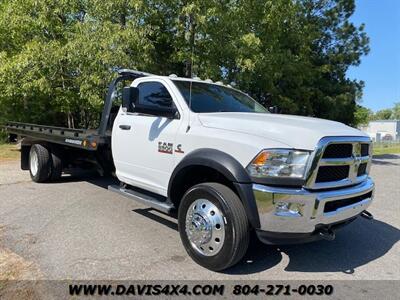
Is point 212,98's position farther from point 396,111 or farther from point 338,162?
point 396,111

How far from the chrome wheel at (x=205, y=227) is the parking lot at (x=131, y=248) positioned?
24 cm

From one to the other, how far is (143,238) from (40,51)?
9202mm

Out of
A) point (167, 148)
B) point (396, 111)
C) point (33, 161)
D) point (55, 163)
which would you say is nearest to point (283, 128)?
point (167, 148)

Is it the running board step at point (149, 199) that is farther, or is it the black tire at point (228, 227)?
the running board step at point (149, 199)

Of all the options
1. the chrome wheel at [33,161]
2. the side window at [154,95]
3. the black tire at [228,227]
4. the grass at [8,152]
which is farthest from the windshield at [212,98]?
the grass at [8,152]

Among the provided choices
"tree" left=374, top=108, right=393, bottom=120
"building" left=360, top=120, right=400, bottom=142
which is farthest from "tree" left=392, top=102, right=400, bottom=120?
"building" left=360, top=120, right=400, bottom=142

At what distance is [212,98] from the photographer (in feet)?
18.3

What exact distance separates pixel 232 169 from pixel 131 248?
166cm

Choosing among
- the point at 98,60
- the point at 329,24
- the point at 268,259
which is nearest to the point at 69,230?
the point at 268,259

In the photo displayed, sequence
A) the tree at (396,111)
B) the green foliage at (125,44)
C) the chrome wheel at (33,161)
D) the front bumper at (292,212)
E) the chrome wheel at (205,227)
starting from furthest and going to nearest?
1. the tree at (396,111)
2. the green foliage at (125,44)
3. the chrome wheel at (33,161)
4. the chrome wheel at (205,227)
5. the front bumper at (292,212)

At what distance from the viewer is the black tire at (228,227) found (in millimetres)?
3994

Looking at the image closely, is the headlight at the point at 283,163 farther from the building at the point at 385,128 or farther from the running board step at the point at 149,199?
the building at the point at 385,128

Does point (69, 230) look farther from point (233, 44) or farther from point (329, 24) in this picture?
point (329, 24)

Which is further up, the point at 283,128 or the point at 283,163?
the point at 283,128
